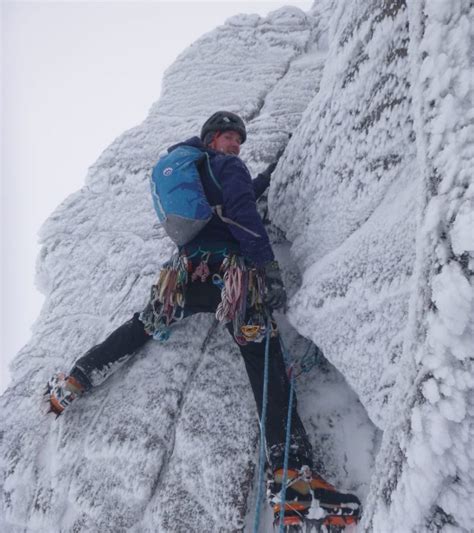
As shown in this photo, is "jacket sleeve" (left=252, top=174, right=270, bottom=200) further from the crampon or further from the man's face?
the crampon

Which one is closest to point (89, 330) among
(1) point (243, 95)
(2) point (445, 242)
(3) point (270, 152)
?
(3) point (270, 152)

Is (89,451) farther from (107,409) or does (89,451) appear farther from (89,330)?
(89,330)

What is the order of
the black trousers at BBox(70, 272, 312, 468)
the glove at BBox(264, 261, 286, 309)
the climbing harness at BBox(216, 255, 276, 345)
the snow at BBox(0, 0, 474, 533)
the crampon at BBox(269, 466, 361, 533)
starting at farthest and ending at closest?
1. the glove at BBox(264, 261, 286, 309)
2. the climbing harness at BBox(216, 255, 276, 345)
3. the black trousers at BBox(70, 272, 312, 468)
4. the crampon at BBox(269, 466, 361, 533)
5. the snow at BBox(0, 0, 474, 533)

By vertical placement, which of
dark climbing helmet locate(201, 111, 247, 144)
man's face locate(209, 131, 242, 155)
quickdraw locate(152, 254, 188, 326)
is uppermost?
dark climbing helmet locate(201, 111, 247, 144)

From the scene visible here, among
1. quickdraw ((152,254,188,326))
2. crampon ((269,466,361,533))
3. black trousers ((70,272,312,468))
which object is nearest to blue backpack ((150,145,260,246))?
quickdraw ((152,254,188,326))

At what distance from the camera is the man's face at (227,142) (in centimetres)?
315

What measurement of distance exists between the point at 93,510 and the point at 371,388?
1670mm

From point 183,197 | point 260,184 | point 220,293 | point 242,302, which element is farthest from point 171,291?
point 260,184

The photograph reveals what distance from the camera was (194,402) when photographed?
257cm

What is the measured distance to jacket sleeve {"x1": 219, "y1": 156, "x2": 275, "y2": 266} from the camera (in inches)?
98.6

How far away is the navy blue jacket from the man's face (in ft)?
1.06

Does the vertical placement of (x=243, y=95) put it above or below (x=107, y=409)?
above

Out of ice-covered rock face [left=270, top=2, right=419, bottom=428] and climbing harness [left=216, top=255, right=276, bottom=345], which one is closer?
ice-covered rock face [left=270, top=2, right=419, bottom=428]

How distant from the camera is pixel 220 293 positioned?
8.75ft
